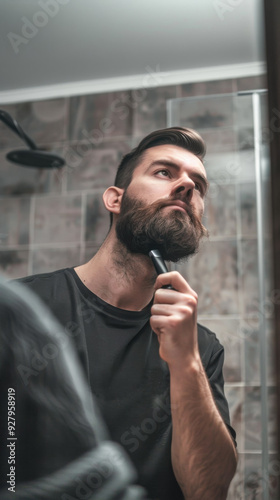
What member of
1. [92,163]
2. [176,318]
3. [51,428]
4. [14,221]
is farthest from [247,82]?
[51,428]

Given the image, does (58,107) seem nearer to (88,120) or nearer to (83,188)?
(88,120)

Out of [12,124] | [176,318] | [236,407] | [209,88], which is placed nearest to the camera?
[176,318]


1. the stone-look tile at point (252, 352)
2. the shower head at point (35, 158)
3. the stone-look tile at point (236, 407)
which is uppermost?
the shower head at point (35, 158)

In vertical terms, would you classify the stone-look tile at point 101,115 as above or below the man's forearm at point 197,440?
above

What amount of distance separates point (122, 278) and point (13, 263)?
56cm

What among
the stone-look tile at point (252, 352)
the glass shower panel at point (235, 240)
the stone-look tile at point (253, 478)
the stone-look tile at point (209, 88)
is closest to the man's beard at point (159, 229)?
the glass shower panel at point (235, 240)

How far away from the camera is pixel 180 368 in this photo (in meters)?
0.60

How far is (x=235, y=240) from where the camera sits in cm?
110

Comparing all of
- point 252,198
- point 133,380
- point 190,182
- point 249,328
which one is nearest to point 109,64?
point 252,198

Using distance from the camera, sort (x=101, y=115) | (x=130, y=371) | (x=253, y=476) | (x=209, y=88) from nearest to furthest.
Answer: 1. (x=130, y=371)
2. (x=253, y=476)
3. (x=209, y=88)
4. (x=101, y=115)

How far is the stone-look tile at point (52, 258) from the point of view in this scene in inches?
48.6

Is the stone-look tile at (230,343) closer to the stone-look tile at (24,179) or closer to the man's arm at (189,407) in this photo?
the man's arm at (189,407)

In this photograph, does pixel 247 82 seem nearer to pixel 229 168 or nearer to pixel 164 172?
pixel 229 168

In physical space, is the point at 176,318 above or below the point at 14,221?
below
